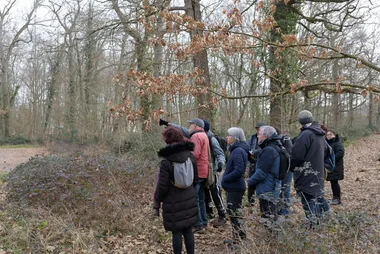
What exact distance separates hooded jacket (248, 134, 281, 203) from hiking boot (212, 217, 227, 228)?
1633mm

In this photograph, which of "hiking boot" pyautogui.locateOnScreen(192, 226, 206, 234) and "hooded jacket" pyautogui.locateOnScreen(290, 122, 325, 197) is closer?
"hooded jacket" pyautogui.locateOnScreen(290, 122, 325, 197)

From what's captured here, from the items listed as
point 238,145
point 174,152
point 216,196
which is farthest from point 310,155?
point 174,152

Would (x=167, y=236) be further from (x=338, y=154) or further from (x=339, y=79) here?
(x=339, y=79)

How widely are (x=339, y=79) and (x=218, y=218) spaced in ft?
11.8

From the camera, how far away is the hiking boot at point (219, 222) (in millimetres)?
5918

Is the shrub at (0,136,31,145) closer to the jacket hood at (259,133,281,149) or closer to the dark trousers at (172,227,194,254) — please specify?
the dark trousers at (172,227,194,254)

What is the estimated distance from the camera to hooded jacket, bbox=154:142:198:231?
402 centimetres

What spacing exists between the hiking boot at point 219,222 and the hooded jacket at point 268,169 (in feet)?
5.36

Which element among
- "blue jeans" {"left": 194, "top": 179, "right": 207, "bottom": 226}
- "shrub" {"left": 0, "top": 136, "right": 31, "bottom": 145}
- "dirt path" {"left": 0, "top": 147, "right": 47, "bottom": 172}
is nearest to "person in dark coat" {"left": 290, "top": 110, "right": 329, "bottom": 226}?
"blue jeans" {"left": 194, "top": 179, "right": 207, "bottom": 226}

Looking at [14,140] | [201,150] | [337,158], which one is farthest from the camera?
[14,140]

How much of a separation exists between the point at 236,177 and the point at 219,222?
1.59m

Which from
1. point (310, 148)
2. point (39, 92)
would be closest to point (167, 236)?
point (310, 148)

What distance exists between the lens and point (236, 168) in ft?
15.5

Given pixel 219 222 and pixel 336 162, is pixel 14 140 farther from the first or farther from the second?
pixel 336 162
